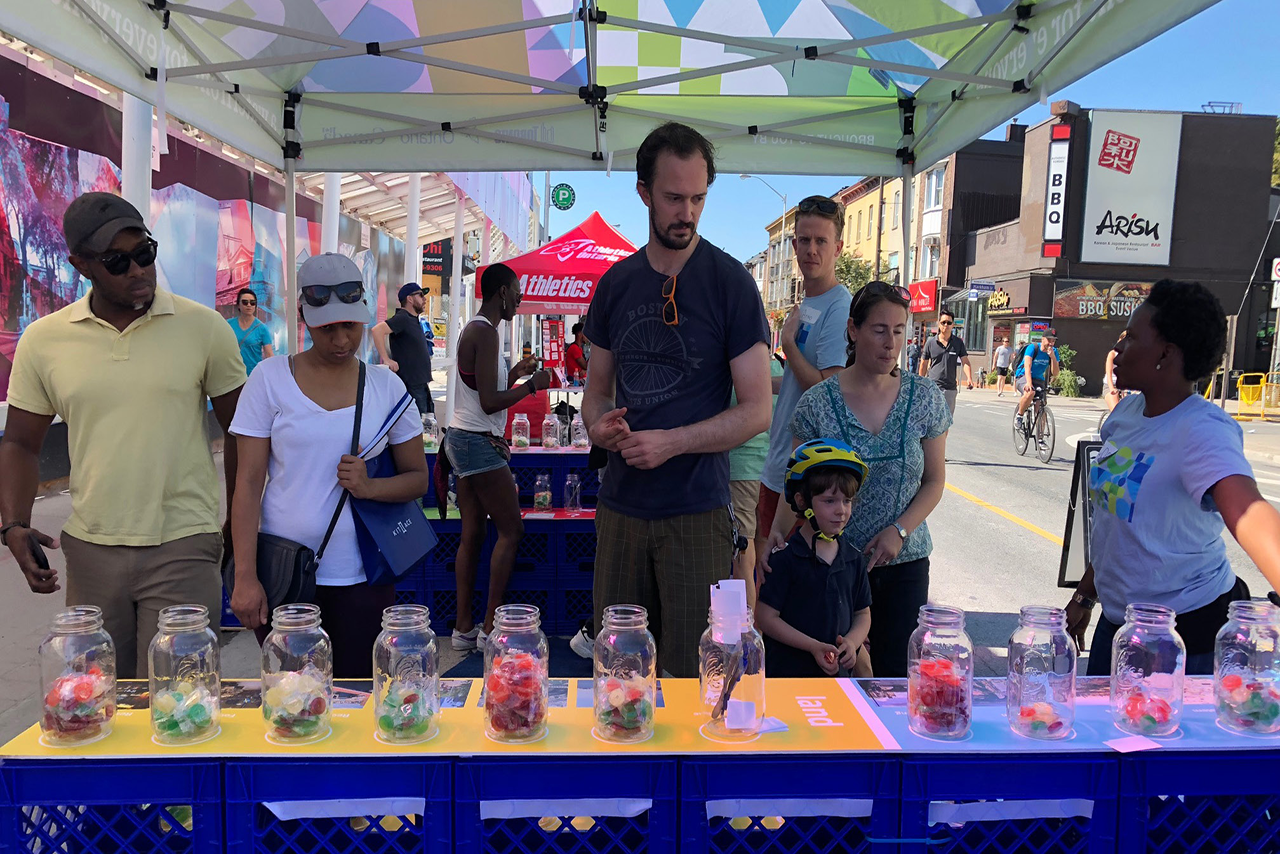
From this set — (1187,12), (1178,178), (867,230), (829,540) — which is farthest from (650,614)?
(867,230)

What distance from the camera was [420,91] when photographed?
5.82 meters

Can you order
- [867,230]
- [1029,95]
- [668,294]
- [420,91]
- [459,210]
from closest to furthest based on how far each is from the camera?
[668,294] → [1029,95] → [420,91] → [459,210] → [867,230]

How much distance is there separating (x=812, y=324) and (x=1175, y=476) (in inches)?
74.8

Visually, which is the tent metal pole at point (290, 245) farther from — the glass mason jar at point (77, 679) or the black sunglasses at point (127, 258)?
the glass mason jar at point (77, 679)

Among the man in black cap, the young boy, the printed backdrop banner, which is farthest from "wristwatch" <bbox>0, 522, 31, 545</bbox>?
the printed backdrop banner

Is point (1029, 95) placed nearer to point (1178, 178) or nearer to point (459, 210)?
point (459, 210)

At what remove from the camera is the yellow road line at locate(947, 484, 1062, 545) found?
27.3 ft

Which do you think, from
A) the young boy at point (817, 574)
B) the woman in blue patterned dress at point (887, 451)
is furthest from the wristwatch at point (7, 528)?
the woman in blue patterned dress at point (887, 451)

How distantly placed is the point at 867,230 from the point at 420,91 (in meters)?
55.2

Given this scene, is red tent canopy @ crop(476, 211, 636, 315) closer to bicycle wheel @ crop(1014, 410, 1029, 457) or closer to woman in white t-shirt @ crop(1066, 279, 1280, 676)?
bicycle wheel @ crop(1014, 410, 1029, 457)

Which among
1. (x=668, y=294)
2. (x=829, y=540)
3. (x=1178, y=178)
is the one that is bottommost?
(x=829, y=540)

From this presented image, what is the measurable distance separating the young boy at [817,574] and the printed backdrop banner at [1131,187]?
37.7 m

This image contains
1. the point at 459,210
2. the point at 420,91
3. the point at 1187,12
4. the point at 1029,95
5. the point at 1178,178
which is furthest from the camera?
the point at 1178,178

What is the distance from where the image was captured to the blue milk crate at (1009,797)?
1707mm
